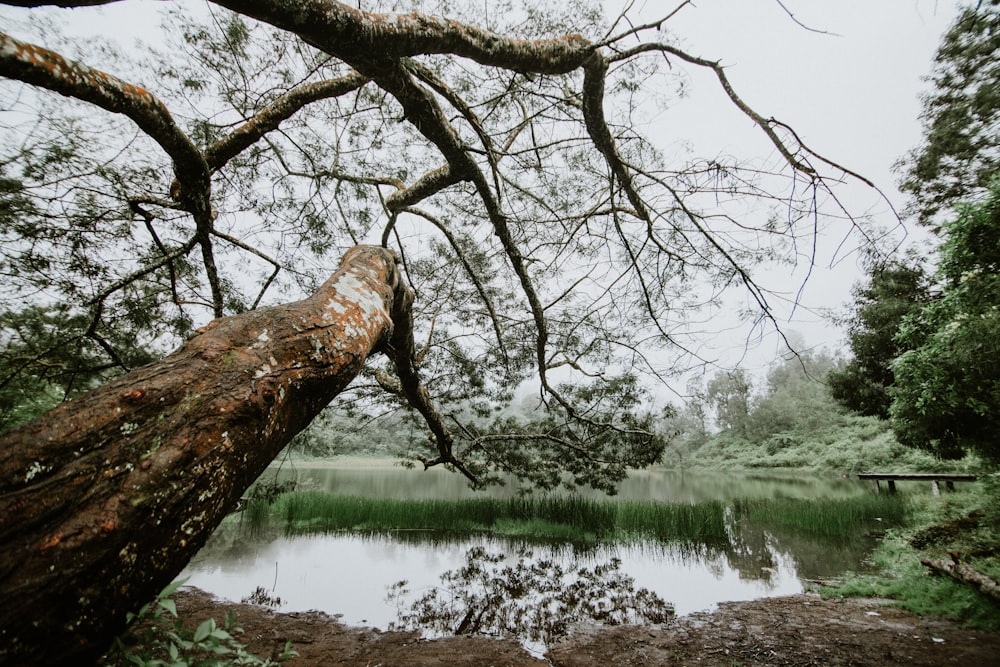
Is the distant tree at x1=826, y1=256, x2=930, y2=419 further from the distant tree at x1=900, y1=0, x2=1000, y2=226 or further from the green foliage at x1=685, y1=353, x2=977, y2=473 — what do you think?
the green foliage at x1=685, y1=353, x2=977, y2=473

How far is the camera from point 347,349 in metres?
1.22

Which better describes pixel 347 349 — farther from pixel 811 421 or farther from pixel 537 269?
pixel 811 421

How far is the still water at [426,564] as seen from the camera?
4449mm

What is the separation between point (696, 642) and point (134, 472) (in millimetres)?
3935

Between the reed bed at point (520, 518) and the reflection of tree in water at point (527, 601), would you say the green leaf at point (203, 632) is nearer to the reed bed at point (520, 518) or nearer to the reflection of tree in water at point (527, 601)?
the reflection of tree in water at point (527, 601)

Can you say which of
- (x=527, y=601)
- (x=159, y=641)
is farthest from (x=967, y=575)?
(x=159, y=641)

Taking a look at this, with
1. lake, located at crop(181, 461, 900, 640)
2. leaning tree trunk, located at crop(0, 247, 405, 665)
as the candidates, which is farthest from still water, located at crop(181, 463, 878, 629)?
leaning tree trunk, located at crop(0, 247, 405, 665)

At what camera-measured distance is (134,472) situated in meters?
0.71

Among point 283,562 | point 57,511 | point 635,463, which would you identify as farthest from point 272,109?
point 283,562

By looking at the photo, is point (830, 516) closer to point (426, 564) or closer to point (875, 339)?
point (875, 339)

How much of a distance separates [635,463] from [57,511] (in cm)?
568

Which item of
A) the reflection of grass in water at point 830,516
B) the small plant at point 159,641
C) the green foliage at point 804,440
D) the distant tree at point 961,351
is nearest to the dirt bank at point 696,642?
the small plant at point 159,641

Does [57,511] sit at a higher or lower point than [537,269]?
lower

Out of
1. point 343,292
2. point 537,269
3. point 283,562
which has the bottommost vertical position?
point 283,562
